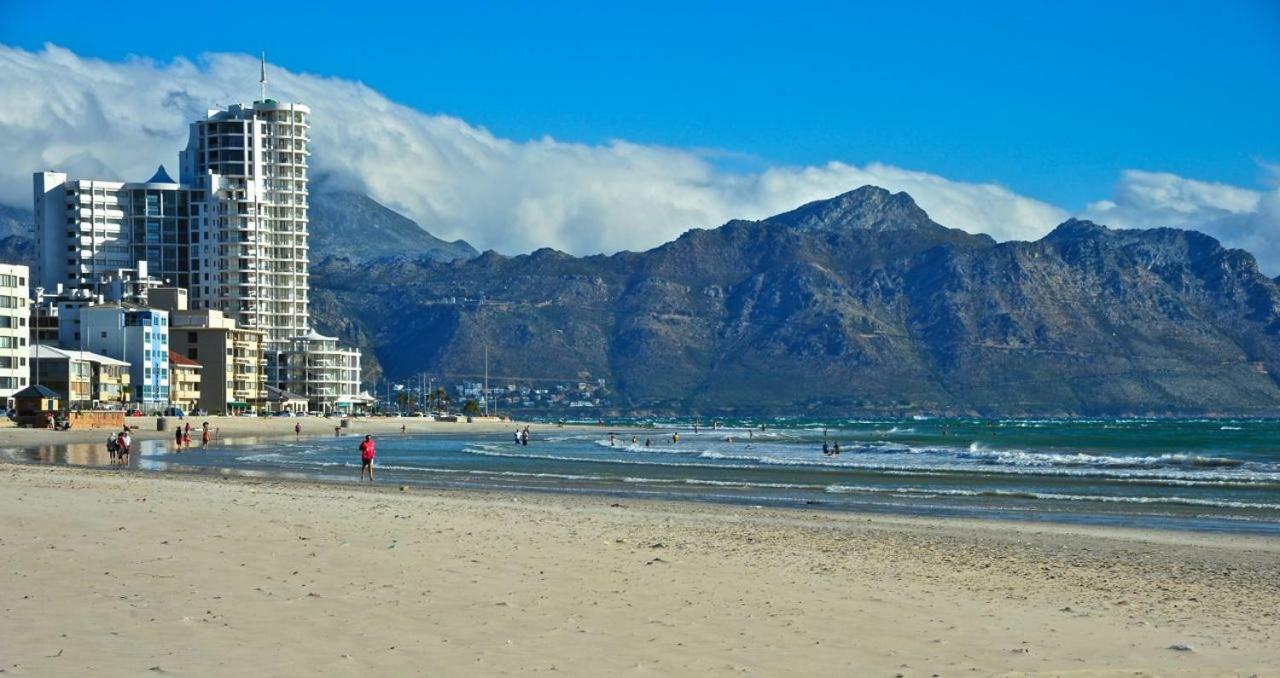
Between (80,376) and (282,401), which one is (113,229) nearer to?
(282,401)

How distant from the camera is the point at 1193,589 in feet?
57.8

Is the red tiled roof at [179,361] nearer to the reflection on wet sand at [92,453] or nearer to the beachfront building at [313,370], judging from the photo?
the beachfront building at [313,370]

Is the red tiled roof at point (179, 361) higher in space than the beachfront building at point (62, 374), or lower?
higher

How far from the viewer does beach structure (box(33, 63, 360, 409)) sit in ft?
560

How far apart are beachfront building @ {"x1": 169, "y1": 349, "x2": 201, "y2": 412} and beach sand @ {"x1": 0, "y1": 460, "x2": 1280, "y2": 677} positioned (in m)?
117

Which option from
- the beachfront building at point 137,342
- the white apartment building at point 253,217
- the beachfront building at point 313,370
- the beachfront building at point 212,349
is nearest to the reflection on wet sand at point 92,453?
the beachfront building at point 137,342

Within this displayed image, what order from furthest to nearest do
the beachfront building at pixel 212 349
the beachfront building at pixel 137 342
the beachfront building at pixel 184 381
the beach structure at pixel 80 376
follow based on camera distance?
the beachfront building at pixel 212 349
the beachfront building at pixel 184 381
the beachfront building at pixel 137 342
the beach structure at pixel 80 376

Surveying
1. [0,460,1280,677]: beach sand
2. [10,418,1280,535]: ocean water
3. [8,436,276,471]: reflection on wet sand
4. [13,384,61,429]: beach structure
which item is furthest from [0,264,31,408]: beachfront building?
[0,460,1280,677]: beach sand

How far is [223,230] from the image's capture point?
171250mm

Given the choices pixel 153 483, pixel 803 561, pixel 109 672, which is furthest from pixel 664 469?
pixel 109 672

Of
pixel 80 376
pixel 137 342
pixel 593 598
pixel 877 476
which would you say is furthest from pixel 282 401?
pixel 593 598

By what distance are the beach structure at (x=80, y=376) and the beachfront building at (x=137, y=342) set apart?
532 cm

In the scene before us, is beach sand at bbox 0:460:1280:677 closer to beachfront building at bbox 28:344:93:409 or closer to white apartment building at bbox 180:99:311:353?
beachfront building at bbox 28:344:93:409

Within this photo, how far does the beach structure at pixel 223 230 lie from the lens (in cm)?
17062
